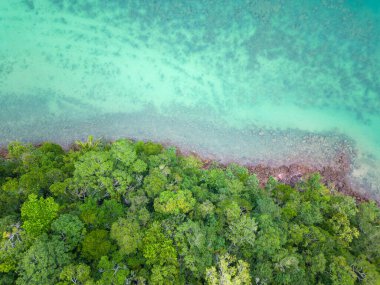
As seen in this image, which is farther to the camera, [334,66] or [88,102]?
[334,66]

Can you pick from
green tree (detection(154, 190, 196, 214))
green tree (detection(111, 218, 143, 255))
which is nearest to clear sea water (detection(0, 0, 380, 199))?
green tree (detection(154, 190, 196, 214))

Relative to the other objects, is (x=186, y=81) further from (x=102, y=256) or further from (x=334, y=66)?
(x=102, y=256)

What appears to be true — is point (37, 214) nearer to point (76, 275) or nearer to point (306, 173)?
point (76, 275)

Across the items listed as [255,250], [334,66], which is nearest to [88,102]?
[255,250]

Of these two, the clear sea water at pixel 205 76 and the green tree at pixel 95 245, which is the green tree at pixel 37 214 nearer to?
the green tree at pixel 95 245

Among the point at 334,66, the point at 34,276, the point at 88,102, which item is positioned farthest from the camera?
the point at 334,66

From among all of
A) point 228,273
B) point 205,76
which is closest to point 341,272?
point 228,273

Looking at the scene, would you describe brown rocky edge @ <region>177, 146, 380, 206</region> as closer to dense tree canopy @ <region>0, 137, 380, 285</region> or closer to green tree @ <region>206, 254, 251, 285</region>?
dense tree canopy @ <region>0, 137, 380, 285</region>

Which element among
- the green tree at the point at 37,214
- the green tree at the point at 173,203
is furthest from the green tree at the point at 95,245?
the green tree at the point at 173,203
